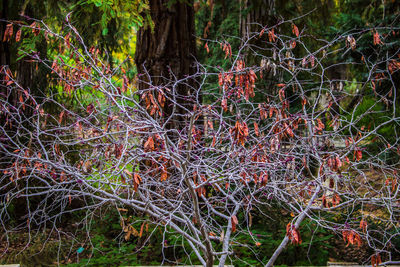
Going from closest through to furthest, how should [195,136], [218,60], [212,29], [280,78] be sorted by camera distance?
[195,136] → [280,78] → [218,60] → [212,29]

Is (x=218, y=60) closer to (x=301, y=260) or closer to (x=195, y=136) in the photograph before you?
(x=301, y=260)

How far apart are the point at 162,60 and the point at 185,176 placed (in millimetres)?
3579

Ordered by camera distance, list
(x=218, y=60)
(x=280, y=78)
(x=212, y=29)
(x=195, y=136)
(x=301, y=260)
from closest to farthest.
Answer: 1. (x=195, y=136)
2. (x=301, y=260)
3. (x=280, y=78)
4. (x=218, y=60)
5. (x=212, y=29)

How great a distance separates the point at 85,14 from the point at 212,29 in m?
5.26

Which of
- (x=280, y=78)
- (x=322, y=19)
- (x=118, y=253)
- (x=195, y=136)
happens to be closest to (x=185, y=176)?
(x=195, y=136)

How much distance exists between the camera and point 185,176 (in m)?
3.16

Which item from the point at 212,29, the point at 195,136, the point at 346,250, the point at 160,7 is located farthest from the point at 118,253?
the point at 212,29

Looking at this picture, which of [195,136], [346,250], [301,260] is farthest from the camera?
[346,250]

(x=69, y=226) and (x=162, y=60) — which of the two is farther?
(x=69, y=226)

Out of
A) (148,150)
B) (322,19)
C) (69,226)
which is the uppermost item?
(322,19)

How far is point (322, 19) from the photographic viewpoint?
806 centimetres

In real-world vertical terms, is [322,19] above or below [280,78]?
above

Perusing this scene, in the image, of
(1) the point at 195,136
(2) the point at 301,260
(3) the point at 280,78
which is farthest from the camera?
(3) the point at 280,78

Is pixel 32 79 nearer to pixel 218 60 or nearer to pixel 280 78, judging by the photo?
pixel 218 60
